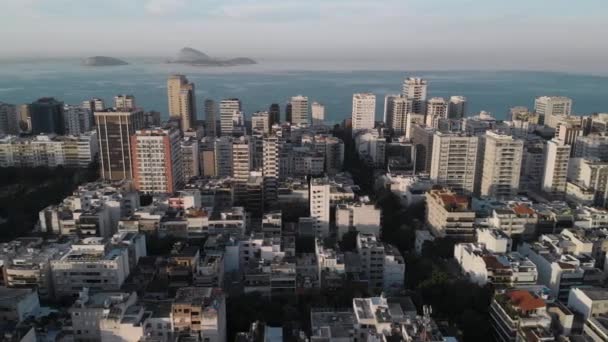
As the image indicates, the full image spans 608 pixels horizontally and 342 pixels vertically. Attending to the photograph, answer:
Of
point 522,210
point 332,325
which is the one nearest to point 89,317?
point 332,325

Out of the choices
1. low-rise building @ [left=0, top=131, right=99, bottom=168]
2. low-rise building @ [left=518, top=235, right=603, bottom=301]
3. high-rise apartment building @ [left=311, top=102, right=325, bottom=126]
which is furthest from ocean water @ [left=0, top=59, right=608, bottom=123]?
low-rise building @ [left=518, top=235, right=603, bottom=301]

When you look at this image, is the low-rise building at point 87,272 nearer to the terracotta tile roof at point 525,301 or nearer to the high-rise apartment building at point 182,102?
the terracotta tile roof at point 525,301

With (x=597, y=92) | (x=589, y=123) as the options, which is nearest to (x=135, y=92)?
(x=589, y=123)

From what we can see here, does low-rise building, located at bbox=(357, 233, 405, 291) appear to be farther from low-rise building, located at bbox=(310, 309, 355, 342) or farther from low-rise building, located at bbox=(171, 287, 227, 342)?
low-rise building, located at bbox=(171, 287, 227, 342)

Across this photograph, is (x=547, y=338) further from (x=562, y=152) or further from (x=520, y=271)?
(x=562, y=152)

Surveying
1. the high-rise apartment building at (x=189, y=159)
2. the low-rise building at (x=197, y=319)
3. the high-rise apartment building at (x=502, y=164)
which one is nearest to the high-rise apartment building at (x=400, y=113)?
the high-rise apartment building at (x=502, y=164)
